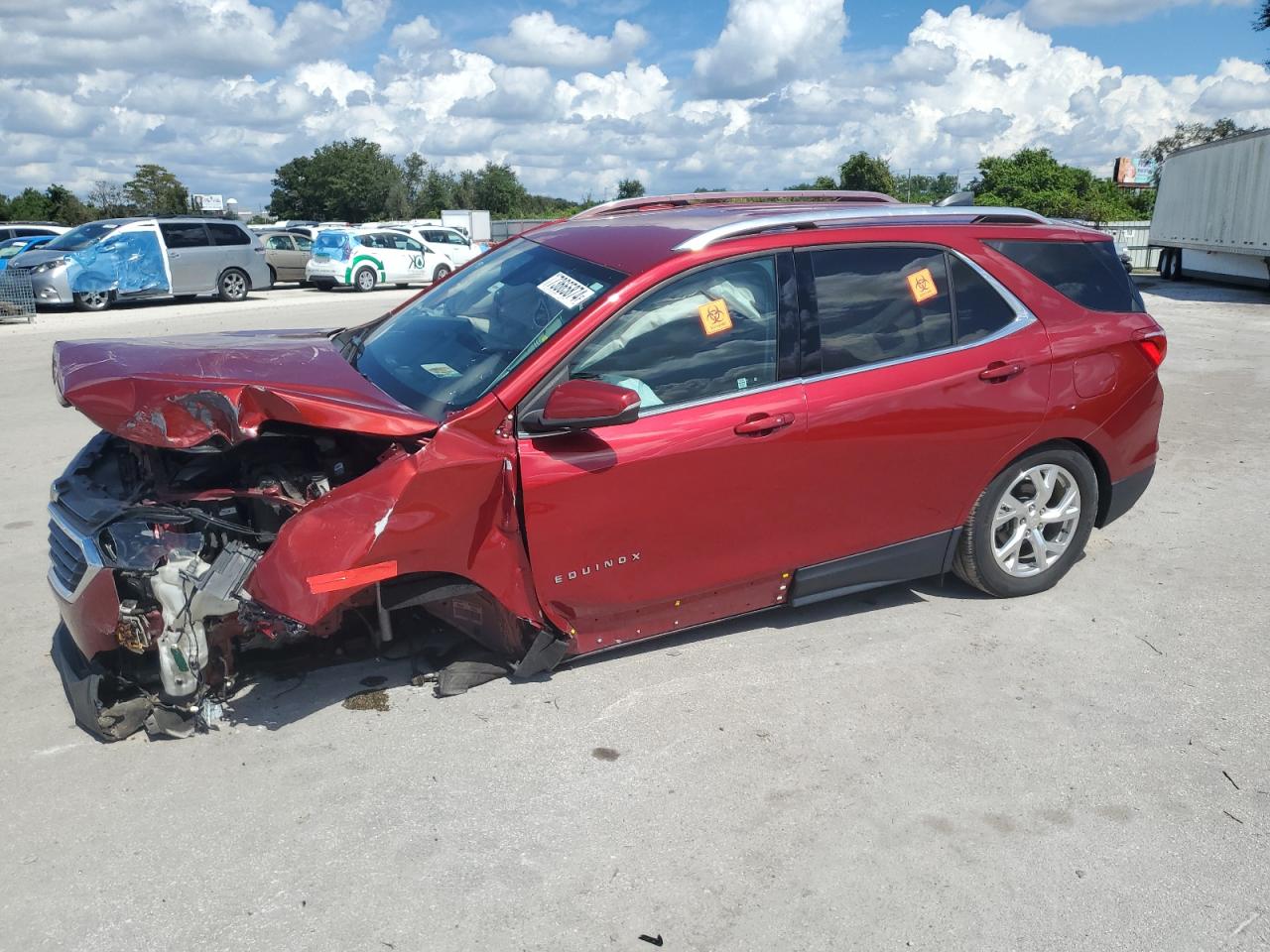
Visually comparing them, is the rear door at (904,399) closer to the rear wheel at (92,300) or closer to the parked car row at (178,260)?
the parked car row at (178,260)

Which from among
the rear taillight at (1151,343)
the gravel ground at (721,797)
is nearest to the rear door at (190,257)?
the gravel ground at (721,797)

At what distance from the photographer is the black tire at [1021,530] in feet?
15.7

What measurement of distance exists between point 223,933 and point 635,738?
151cm

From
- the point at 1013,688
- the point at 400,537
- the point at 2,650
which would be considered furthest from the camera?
the point at 2,650

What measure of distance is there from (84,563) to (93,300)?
19.7 m

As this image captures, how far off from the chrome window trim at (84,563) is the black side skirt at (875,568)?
265cm

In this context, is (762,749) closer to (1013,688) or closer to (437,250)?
(1013,688)

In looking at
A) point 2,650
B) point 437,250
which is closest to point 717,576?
point 2,650

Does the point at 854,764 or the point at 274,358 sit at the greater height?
the point at 274,358

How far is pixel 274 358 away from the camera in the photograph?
4.19 meters

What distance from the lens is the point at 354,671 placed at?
4.29 metres

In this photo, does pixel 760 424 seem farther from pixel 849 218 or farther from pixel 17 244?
pixel 17 244

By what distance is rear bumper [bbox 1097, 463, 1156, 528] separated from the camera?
203 inches

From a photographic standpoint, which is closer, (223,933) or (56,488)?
(223,933)
